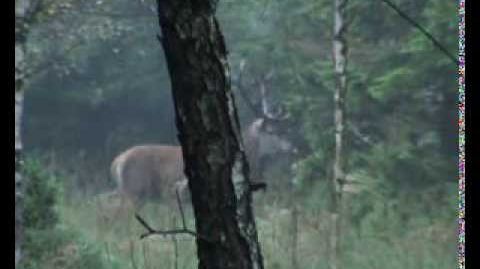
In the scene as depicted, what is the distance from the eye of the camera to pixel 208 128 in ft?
7.07

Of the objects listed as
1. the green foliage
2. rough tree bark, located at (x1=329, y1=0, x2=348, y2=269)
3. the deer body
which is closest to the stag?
the deer body

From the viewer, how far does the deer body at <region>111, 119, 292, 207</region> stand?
8.27 m

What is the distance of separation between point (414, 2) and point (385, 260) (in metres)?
2.43

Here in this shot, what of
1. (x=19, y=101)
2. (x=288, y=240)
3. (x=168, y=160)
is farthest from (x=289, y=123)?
(x=19, y=101)

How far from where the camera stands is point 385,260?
22.5ft

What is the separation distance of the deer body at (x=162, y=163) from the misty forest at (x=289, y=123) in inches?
0.6

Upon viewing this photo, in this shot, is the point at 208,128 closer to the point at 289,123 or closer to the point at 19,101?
the point at 19,101

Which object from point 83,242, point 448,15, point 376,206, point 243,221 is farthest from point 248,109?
point 243,221

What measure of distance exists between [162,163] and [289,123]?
1362mm

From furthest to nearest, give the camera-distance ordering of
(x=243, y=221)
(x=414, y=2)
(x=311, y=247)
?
1. (x=414, y=2)
2. (x=311, y=247)
3. (x=243, y=221)

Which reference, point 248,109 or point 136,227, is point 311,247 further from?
point 248,109

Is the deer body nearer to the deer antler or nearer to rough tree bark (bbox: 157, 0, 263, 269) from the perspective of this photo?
the deer antler

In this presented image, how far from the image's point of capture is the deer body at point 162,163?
27.1 feet

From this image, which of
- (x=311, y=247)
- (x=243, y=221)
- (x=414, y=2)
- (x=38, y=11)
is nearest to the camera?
(x=243, y=221)
